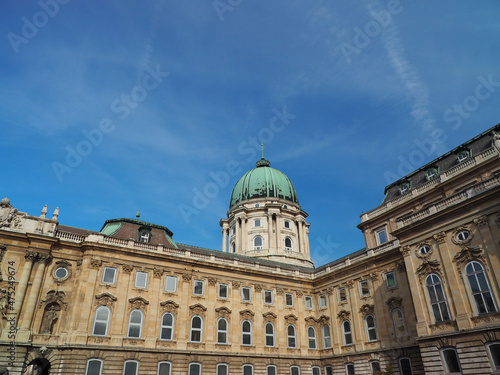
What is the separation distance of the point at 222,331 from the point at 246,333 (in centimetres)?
298

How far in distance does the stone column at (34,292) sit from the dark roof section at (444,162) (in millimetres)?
37467

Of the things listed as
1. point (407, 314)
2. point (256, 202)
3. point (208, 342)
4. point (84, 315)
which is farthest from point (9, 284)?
point (256, 202)

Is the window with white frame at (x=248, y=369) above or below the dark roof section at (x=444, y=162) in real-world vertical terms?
below

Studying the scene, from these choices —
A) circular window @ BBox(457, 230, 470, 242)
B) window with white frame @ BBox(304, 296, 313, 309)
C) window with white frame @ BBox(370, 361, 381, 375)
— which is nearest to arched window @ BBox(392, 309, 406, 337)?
window with white frame @ BBox(370, 361, 381, 375)

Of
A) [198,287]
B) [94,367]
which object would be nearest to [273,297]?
[198,287]

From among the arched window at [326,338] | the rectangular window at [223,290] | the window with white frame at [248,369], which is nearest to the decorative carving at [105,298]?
the rectangular window at [223,290]

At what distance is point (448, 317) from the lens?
90.0ft

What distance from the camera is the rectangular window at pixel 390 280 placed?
3806 cm

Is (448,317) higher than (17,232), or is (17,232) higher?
(17,232)

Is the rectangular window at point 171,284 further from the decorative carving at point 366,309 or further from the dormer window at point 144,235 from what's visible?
the decorative carving at point 366,309

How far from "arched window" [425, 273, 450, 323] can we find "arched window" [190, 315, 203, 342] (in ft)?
74.8

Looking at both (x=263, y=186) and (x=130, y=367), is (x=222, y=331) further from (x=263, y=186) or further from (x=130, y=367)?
(x=263, y=186)

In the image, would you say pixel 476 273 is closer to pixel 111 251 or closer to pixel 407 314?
pixel 407 314

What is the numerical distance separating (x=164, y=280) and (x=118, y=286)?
4.76 metres
